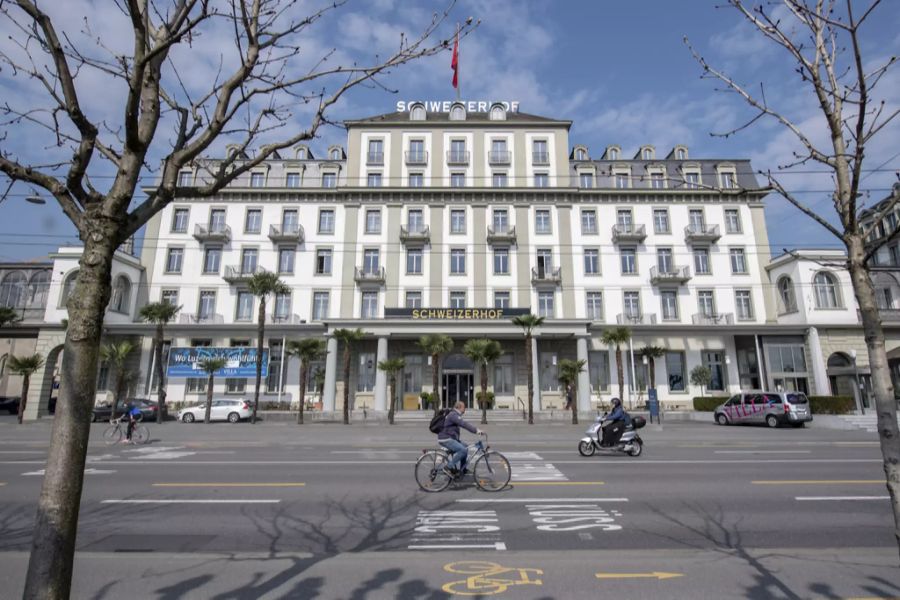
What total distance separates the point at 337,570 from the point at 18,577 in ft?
10.2

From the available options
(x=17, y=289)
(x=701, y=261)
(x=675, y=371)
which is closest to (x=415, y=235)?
(x=675, y=371)

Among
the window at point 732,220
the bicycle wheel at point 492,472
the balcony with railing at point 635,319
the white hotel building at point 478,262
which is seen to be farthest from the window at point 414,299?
the bicycle wheel at point 492,472

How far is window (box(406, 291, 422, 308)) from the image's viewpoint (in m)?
37.0

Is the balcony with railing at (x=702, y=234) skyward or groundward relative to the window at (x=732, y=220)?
groundward

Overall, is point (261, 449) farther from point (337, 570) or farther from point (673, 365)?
point (673, 365)

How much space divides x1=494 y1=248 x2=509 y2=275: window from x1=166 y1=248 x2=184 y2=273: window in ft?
79.4

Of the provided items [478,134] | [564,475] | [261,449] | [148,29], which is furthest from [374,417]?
[148,29]

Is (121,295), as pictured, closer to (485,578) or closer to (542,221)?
(542,221)

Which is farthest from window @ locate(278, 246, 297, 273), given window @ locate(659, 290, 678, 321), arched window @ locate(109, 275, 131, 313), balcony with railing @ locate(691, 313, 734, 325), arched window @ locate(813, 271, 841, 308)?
arched window @ locate(813, 271, 841, 308)

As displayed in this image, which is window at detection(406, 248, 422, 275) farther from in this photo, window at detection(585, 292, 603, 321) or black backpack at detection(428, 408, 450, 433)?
black backpack at detection(428, 408, 450, 433)

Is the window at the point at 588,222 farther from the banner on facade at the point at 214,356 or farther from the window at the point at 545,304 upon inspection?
the banner on facade at the point at 214,356

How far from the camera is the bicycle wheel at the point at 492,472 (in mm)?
9070

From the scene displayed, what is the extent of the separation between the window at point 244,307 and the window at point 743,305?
120ft

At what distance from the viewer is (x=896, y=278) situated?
125 ft
